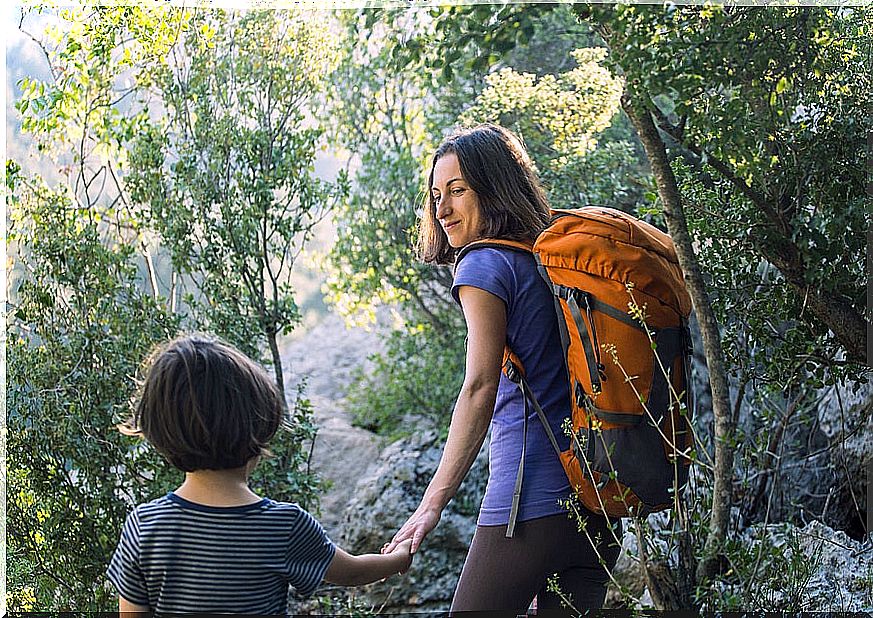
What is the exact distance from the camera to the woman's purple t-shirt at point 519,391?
1.87 m

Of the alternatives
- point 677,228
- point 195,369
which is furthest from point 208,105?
point 195,369

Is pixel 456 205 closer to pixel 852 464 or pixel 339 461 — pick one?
pixel 852 464

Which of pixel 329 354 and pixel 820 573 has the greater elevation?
pixel 329 354

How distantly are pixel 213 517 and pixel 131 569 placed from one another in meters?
0.15

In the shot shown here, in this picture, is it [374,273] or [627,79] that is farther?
[374,273]

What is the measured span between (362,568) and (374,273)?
311cm

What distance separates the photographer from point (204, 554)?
5.16 feet

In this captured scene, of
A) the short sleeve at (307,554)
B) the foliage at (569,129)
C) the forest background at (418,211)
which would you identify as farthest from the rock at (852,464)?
the short sleeve at (307,554)

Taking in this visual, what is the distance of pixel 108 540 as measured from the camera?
10.3 feet

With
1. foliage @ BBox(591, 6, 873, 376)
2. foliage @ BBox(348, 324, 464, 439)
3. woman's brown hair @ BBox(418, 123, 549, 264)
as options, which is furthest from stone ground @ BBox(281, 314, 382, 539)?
woman's brown hair @ BBox(418, 123, 549, 264)

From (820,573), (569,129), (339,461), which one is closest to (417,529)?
(820,573)

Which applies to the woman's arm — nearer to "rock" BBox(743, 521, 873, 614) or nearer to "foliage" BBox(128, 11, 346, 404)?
"rock" BBox(743, 521, 873, 614)

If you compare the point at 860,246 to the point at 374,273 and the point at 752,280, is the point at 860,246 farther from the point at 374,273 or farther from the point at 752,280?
the point at 374,273

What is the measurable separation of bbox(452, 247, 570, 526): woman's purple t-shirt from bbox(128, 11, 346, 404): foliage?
1.71 meters
